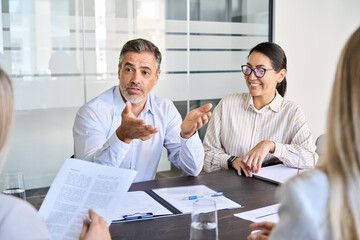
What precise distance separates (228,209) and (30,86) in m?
2.74

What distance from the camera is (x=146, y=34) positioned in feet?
14.4

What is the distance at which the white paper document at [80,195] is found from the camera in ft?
4.73

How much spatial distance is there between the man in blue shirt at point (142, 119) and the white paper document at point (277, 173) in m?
0.37

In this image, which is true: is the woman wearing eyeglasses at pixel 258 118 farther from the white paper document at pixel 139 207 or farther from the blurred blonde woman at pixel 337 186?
the blurred blonde woman at pixel 337 186

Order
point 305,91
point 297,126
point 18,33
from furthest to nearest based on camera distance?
point 305,91, point 18,33, point 297,126

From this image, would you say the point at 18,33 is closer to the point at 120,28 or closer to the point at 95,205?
the point at 120,28

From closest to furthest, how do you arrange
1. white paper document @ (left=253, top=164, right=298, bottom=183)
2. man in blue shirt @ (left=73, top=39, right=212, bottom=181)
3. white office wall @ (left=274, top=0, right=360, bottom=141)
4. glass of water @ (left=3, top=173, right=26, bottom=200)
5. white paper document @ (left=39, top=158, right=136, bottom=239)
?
1. white paper document @ (left=39, top=158, right=136, bottom=239)
2. glass of water @ (left=3, top=173, right=26, bottom=200)
3. white paper document @ (left=253, top=164, right=298, bottom=183)
4. man in blue shirt @ (left=73, top=39, right=212, bottom=181)
5. white office wall @ (left=274, top=0, right=360, bottom=141)

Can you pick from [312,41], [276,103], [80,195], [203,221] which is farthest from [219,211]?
[312,41]

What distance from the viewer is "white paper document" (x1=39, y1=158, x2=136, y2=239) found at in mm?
1441

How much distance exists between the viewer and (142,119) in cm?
231

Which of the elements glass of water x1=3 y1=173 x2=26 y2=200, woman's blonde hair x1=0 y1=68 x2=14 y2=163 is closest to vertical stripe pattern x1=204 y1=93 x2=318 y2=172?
glass of water x1=3 y1=173 x2=26 y2=200

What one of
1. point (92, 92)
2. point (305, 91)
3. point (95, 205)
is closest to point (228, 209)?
point (95, 205)

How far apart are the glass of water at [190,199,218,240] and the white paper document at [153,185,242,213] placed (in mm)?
437

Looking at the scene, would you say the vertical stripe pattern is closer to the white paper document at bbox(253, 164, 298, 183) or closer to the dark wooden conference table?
the white paper document at bbox(253, 164, 298, 183)
